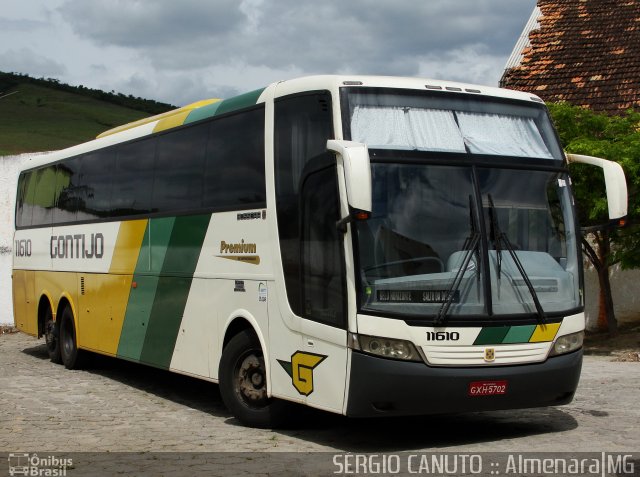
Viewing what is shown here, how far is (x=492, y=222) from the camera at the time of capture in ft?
29.8

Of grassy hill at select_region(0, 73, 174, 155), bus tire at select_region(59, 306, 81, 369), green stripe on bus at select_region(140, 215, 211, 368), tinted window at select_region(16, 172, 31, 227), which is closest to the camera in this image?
green stripe on bus at select_region(140, 215, 211, 368)

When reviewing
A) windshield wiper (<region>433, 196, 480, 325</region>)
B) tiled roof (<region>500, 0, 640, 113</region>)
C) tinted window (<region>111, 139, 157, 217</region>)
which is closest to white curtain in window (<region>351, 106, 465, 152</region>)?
windshield wiper (<region>433, 196, 480, 325</region>)

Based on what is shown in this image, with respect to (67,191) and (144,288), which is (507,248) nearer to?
(144,288)

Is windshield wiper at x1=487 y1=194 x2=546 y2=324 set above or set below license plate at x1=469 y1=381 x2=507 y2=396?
above

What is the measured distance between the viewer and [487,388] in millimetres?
8836

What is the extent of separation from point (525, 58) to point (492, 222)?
17.6m

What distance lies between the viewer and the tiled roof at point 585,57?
2386 centimetres

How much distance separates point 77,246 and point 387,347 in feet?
27.1

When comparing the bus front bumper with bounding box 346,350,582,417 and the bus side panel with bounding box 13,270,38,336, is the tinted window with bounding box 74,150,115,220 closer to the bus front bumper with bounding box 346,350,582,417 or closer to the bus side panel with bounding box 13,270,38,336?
the bus side panel with bounding box 13,270,38,336

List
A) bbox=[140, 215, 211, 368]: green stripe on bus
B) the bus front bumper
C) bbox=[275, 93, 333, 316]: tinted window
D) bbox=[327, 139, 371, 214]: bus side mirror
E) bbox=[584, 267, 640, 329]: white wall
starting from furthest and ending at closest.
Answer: bbox=[584, 267, 640, 329]: white wall → bbox=[140, 215, 211, 368]: green stripe on bus → bbox=[275, 93, 333, 316]: tinted window → the bus front bumper → bbox=[327, 139, 371, 214]: bus side mirror

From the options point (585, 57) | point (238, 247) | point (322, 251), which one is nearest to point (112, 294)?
point (238, 247)

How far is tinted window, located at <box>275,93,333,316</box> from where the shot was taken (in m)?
9.33

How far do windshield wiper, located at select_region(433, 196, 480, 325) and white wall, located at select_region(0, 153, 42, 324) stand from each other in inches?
776

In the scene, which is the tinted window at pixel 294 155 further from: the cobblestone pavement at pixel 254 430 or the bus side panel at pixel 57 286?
the bus side panel at pixel 57 286
